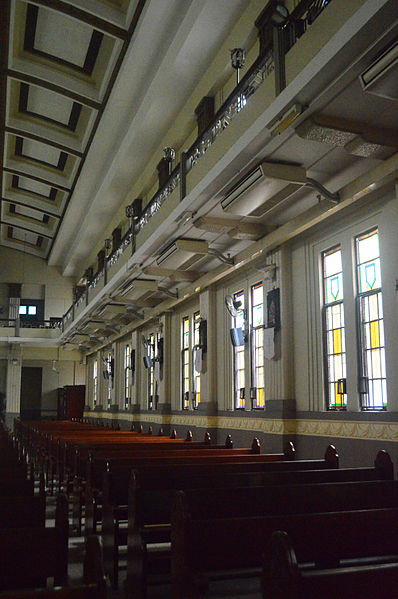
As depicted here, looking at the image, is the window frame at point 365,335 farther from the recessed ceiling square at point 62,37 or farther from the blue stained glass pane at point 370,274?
the recessed ceiling square at point 62,37

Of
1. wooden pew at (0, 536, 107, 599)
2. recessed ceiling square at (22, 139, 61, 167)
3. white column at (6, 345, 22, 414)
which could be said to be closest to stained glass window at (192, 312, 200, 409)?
recessed ceiling square at (22, 139, 61, 167)

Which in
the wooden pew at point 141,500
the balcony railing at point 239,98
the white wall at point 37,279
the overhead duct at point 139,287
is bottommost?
the wooden pew at point 141,500

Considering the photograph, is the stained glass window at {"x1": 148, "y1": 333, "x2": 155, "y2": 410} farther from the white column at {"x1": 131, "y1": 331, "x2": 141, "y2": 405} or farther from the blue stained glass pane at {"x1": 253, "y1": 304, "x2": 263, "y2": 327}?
the blue stained glass pane at {"x1": 253, "y1": 304, "x2": 263, "y2": 327}

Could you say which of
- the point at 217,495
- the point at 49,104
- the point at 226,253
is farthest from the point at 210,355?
the point at 217,495

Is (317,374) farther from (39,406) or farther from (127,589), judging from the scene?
(39,406)

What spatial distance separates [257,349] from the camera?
10.9 meters

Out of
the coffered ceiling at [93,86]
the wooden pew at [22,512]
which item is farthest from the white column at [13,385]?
the wooden pew at [22,512]

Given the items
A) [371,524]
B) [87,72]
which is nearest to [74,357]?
[87,72]

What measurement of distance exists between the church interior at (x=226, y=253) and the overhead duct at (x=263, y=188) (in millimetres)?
29

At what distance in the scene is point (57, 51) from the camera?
42.9 feet

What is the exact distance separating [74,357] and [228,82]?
19321mm

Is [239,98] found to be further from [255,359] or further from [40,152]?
[40,152]

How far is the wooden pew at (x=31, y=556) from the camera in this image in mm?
2336

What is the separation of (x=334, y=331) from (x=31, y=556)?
6.63m
